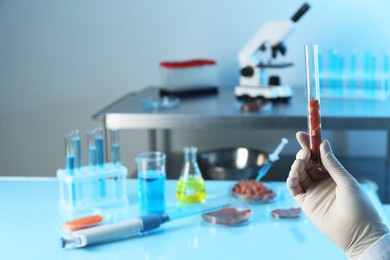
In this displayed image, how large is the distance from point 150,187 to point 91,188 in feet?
0.57

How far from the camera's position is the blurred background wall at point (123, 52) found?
119 inches

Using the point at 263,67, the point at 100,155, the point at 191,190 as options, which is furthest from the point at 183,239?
the point at 263,67

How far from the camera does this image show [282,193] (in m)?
1.64

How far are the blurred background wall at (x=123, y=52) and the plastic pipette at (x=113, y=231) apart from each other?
185 cm

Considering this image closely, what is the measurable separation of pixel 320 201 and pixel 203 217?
34 centimetres

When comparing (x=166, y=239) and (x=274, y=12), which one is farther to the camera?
(x=274, y=12)

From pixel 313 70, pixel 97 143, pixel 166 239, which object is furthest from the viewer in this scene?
pixel 97 143

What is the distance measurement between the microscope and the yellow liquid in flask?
1.12 meters

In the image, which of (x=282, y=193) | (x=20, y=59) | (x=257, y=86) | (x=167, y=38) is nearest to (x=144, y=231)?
(x=282, y=193)

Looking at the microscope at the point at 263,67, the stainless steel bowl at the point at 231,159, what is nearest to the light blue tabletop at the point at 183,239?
the stainless steel bowl at the point at 231,159

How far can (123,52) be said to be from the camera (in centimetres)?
321

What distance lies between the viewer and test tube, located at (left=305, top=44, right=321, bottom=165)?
105 cm

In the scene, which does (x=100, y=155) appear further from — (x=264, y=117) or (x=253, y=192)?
(x=264, y=117)

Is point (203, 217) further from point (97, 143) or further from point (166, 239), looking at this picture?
point (97, 143)
